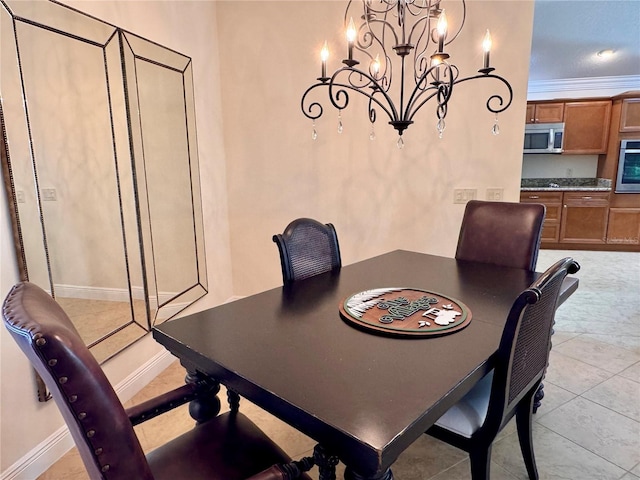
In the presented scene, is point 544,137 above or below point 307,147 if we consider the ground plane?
above

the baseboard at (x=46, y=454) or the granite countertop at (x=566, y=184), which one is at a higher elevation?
the granite countertop at (x=566, y=184)

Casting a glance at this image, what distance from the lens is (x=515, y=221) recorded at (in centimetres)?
229

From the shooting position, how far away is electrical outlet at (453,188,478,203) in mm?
3018

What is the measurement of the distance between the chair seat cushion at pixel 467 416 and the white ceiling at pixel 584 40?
342 cm

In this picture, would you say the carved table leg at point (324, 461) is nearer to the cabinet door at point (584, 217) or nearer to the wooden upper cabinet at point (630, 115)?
the cabinet door at point (584, 217)

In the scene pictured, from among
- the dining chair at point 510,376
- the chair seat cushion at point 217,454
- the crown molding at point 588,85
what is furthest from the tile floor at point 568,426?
the crown molding at point 588,85

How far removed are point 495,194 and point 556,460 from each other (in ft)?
5.81

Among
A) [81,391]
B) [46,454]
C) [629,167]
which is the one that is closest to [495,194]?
[81,391]

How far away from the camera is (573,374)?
2.57 meters

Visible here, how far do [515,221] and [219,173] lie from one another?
2226 millimetres

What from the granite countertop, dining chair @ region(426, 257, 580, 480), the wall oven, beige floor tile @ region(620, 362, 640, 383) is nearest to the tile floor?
beige floor tile @ region(620, 362, 640, 383)

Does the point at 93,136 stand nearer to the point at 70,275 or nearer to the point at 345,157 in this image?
the point at 70,275

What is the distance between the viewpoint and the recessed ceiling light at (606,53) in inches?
182

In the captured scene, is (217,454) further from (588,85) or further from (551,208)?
(588,85)
